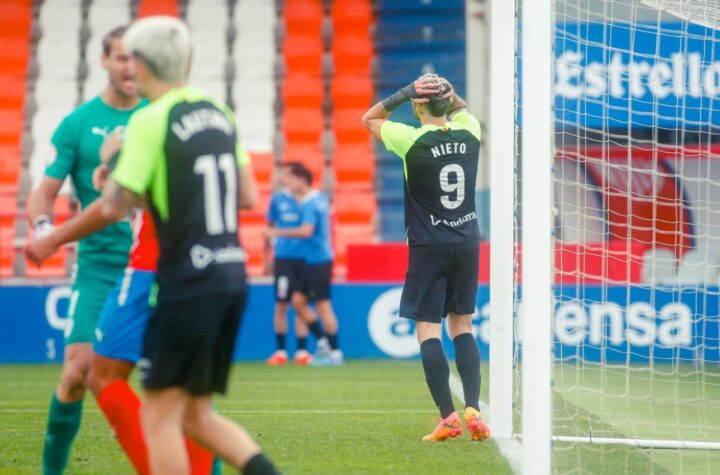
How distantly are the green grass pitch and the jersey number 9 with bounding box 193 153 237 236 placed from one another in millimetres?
1999

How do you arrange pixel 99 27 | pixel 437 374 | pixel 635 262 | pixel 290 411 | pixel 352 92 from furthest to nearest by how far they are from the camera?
pixel 99 27 < pixel 352 92 < pixel 635 262 < pixel 290 411 < pixel 437 374

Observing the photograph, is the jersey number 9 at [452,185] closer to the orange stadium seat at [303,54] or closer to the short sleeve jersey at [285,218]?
the short sleeve jersey at [285,218]

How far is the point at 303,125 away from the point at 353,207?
5.19ft

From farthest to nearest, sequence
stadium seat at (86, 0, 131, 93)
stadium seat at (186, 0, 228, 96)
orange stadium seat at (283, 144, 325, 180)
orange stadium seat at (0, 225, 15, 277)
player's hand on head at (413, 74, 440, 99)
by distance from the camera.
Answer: stadium seat at (186, 0, 228, 96), stadium seat at (86, 0, 131, 93), orange stadium seat at (283, 144, 325, 180), orange stadium seat at (0, 225, 15, 277), player's hand on head at (413, 74, 440, 99)

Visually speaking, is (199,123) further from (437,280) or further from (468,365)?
(468,365)

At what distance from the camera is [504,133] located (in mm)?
7035

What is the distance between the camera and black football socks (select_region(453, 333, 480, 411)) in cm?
690

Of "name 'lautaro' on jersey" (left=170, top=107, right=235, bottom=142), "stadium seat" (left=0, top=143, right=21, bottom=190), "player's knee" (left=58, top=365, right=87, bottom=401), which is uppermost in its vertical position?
"stadium seat" (left=0, top=143, right=21, bottom=190)

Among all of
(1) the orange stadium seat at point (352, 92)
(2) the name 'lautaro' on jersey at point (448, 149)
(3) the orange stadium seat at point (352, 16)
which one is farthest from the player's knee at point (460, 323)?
(3) the orange stadium seat at point (352, 16)

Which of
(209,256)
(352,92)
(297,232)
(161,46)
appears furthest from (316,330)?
(161,46)

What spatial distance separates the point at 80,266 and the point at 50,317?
819 cm

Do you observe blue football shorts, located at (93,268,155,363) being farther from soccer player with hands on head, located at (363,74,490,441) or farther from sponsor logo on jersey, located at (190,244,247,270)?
soccer player with hands on head, located at (363,74,490,441)

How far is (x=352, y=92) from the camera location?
17234mm

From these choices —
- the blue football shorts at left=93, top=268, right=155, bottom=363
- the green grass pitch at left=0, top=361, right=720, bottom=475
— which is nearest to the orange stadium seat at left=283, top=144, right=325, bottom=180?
the green grass pitch at left=0, top=361, right=720, bottom=475
